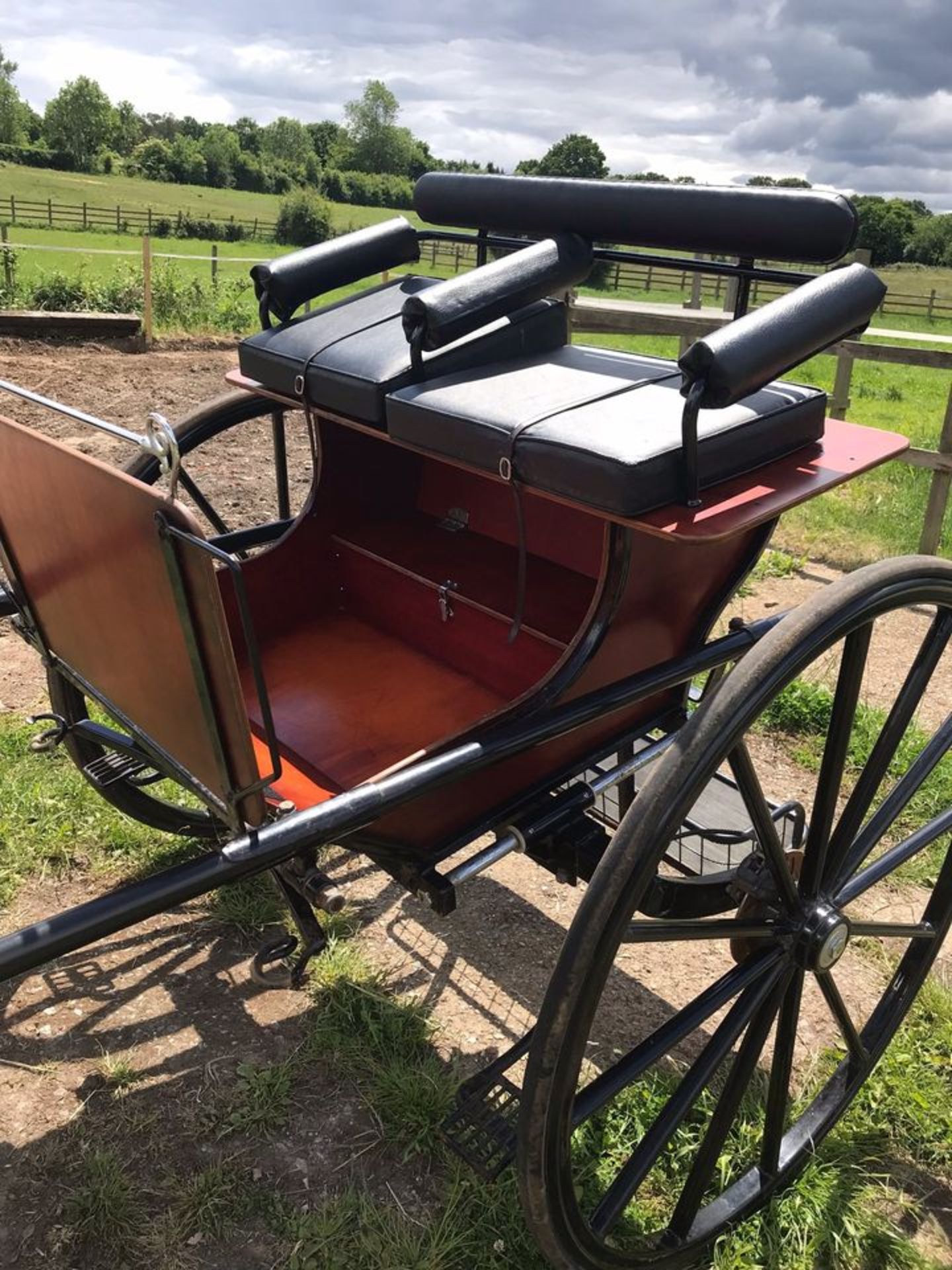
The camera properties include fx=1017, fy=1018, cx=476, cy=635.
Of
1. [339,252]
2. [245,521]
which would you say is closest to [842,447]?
[339,252]

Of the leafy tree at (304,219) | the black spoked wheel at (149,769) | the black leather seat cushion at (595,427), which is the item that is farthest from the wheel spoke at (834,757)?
the leafy tree at (304,219)

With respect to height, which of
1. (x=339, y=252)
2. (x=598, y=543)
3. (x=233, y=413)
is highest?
(x=339, y=252)

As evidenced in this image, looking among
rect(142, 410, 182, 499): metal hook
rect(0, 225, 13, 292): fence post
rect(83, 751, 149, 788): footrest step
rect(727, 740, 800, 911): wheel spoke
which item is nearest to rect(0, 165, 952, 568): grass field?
rect(0, 225, 13, 292): fence post

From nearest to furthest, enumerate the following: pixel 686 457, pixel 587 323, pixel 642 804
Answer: pixel 642 804 < pixel 686 457 < pixel 587 323

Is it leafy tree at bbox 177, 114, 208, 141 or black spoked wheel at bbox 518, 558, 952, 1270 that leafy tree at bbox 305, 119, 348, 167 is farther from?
black spoked wheel at bbox 518, 558, 952, 1270

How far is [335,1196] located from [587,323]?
5.20 m

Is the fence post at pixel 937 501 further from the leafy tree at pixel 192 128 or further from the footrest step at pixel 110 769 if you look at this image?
the leafy tree at pixel 192 128

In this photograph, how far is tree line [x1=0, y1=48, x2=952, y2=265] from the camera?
3878 centimetres

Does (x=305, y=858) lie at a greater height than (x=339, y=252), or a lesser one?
lesser

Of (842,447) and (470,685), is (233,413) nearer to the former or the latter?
(470,685)

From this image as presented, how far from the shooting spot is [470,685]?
241cm

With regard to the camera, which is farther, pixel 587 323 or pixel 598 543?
pixel 587 323

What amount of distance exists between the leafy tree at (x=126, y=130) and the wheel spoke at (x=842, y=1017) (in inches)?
2981

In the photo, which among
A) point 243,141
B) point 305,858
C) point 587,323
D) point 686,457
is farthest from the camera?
point 243,141
